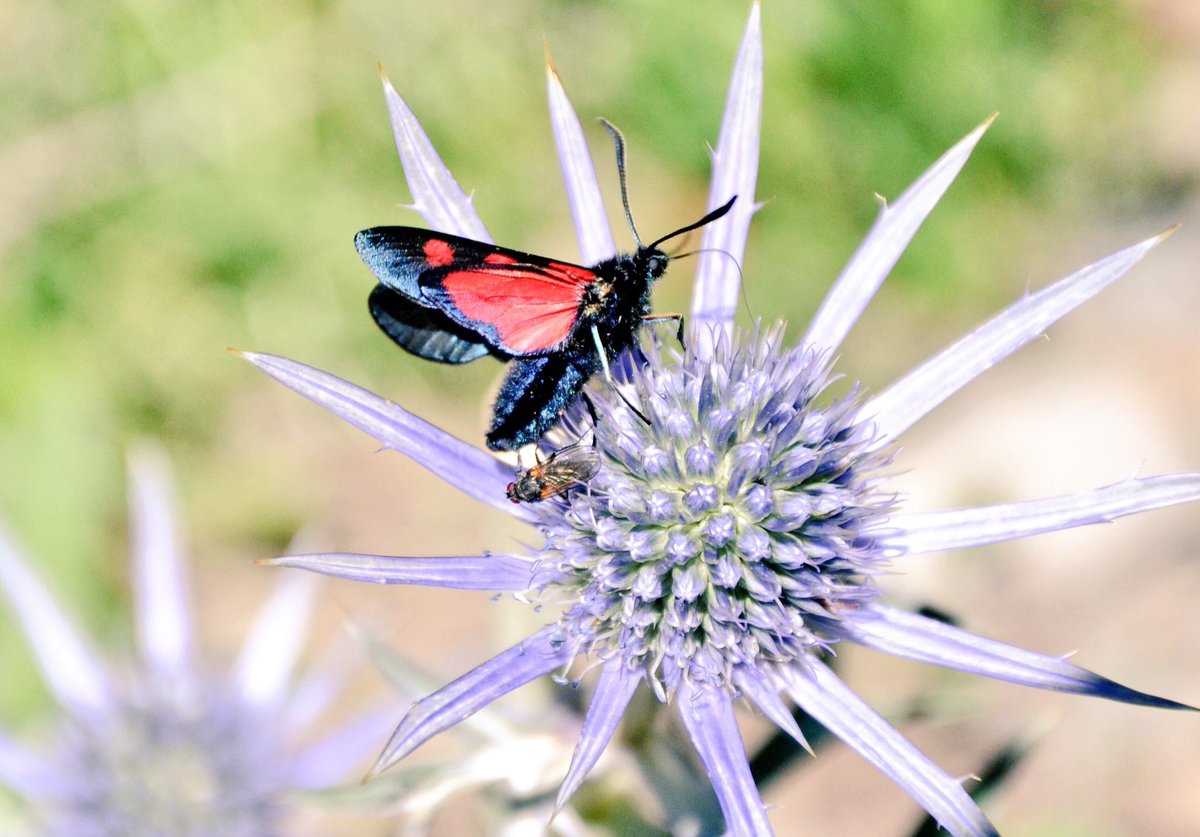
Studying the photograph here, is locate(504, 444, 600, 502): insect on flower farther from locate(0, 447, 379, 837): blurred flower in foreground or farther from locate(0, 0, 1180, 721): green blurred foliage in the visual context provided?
locate(0, 0, 1180, 721): green blurred foliage

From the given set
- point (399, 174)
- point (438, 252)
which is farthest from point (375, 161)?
point (438, 252)

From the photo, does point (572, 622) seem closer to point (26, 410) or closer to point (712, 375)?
point (712, 375)

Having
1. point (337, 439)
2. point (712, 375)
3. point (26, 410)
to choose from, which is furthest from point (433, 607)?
point (712, 375)

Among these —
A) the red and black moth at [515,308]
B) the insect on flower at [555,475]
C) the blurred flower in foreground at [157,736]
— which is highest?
the red and black moth at [515,308]

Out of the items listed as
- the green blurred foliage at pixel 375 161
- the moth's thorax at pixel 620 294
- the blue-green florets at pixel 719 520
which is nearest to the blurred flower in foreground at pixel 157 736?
the green blurred foliage at pixel 375 161

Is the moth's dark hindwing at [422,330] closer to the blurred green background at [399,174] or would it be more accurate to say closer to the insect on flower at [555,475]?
the insect on flower at [555,475]

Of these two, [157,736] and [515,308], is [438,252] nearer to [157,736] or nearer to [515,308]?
[515,308]
